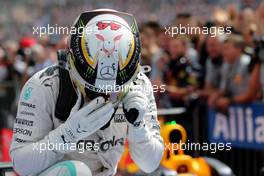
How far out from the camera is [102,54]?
3301mm

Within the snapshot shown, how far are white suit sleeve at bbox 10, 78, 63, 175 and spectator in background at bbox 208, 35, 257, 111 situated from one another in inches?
127

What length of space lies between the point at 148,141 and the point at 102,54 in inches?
25.0

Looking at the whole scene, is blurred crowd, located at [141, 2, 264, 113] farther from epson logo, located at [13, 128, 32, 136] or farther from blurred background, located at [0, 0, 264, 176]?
epson logo, located at [13, 128, 32, 136]

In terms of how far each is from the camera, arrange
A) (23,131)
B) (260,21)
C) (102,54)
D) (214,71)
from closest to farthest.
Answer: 1. (102,54)
2. (23,131)
3. (260,21)
4. (214,71)

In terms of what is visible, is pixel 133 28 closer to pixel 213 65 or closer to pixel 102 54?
pixel 102 54

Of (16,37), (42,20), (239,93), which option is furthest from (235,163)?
(16,37)

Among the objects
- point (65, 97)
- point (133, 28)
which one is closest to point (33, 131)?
point (65, 97)

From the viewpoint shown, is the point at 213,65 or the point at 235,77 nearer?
the point at 235,77

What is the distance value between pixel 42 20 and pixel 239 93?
681cm

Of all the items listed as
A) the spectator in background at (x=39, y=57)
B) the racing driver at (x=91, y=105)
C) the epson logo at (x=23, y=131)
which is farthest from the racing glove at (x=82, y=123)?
the spectator in background at (x=39, y=57)

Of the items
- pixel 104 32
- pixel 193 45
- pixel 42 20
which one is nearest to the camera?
pixel 104 32

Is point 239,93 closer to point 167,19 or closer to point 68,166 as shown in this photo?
point 167,19

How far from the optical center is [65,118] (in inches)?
139

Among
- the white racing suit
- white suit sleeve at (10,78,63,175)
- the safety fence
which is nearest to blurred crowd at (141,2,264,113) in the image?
the safety fence
